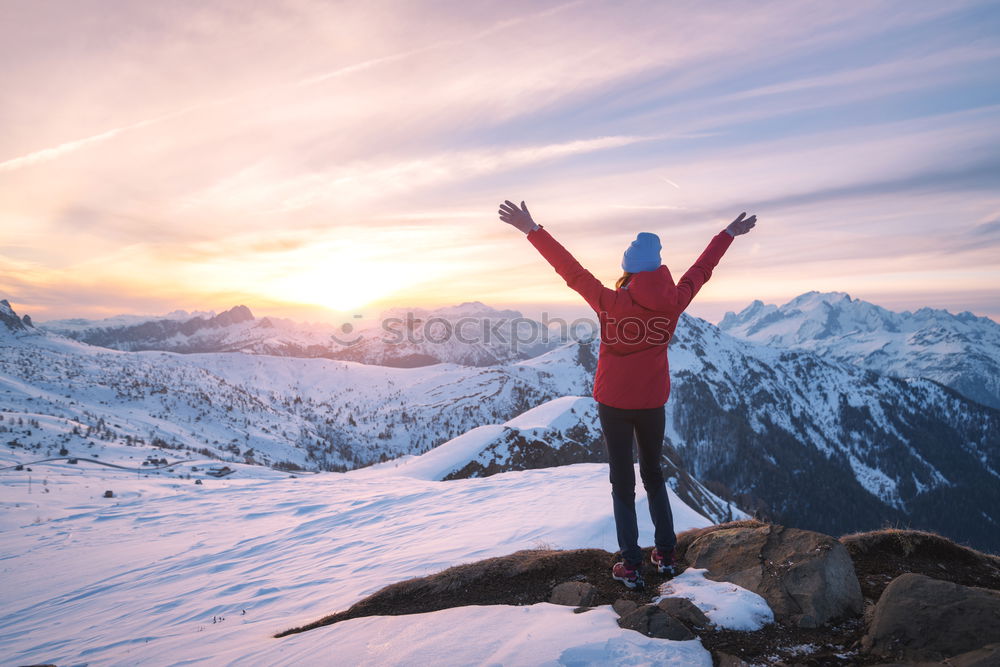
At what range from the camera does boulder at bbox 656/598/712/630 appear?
441 centimetres

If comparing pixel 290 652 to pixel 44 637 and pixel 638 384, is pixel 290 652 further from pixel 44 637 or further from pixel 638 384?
pixel 44 637

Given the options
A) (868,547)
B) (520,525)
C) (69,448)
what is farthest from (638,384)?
(69,448)

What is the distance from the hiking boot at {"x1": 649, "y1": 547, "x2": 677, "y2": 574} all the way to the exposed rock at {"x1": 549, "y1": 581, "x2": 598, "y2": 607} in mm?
992

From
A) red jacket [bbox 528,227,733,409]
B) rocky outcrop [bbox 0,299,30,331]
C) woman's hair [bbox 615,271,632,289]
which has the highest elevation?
rocky outcrop [bbox 0,299,30,331]

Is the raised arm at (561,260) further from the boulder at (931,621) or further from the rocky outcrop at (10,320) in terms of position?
the rocky outcrop at (10,320)

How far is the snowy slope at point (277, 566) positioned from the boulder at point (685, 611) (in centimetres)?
46

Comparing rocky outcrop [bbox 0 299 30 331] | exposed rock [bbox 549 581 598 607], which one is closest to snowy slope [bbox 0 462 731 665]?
exposed rock [bbox 549 581 598 607]

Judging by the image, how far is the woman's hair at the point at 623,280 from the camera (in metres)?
5.31

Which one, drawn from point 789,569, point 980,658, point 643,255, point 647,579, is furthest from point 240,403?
point 980,658

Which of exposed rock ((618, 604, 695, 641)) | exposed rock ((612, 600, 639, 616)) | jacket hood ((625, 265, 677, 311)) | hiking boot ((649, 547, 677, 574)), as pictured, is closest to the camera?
exposed rock ((618, 604, 695, 641))

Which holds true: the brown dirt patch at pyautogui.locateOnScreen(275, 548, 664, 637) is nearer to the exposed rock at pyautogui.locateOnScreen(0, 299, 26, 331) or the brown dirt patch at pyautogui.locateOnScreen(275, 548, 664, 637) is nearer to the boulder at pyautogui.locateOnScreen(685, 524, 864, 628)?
the boulder at pyautogui.locateOnScreen(685, 524, 864, 628)

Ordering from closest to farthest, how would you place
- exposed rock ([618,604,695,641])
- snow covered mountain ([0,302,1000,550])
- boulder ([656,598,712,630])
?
exposed rock ([618,604,695,641])
boulder ([656,598,712,630])
snow covered mountain ([0,302,1000,550])

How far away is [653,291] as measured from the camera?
5.01m

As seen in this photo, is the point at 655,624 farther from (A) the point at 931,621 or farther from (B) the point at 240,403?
(B) the point at 240,403
